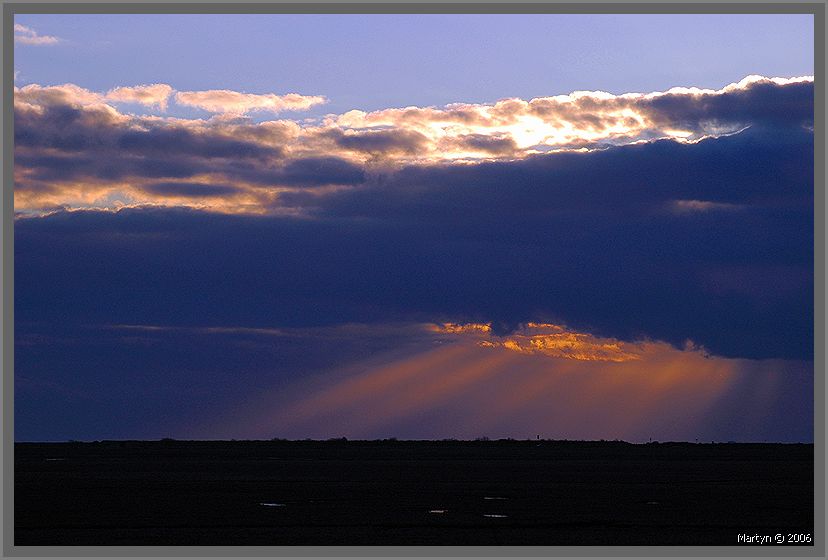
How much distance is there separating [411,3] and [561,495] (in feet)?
125

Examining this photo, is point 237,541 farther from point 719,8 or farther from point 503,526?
point 719,8

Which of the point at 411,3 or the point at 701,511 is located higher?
the point at 411,3

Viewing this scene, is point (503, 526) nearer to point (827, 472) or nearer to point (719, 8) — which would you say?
point (827, 472)

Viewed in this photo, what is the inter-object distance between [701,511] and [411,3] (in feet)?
101

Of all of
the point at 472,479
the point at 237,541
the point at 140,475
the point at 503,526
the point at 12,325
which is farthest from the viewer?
the point at 140,475

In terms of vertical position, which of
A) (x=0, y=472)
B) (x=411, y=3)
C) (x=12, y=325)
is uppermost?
(x=411, y=3)

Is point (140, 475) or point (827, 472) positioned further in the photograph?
point (140, 475)

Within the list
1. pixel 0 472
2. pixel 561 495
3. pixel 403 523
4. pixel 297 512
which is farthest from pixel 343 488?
pixel 0 472

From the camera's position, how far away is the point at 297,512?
53.2 meters

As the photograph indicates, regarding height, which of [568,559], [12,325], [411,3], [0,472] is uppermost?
[411,3]

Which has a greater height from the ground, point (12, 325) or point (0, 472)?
point (12, 325)

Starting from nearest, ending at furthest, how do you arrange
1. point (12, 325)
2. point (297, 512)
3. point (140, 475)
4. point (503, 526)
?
point (12, 325) → point (503, 526) → point (297, 512) → point (140, 475)

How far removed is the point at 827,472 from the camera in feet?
112

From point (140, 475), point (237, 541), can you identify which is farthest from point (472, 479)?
point (237, 541)
